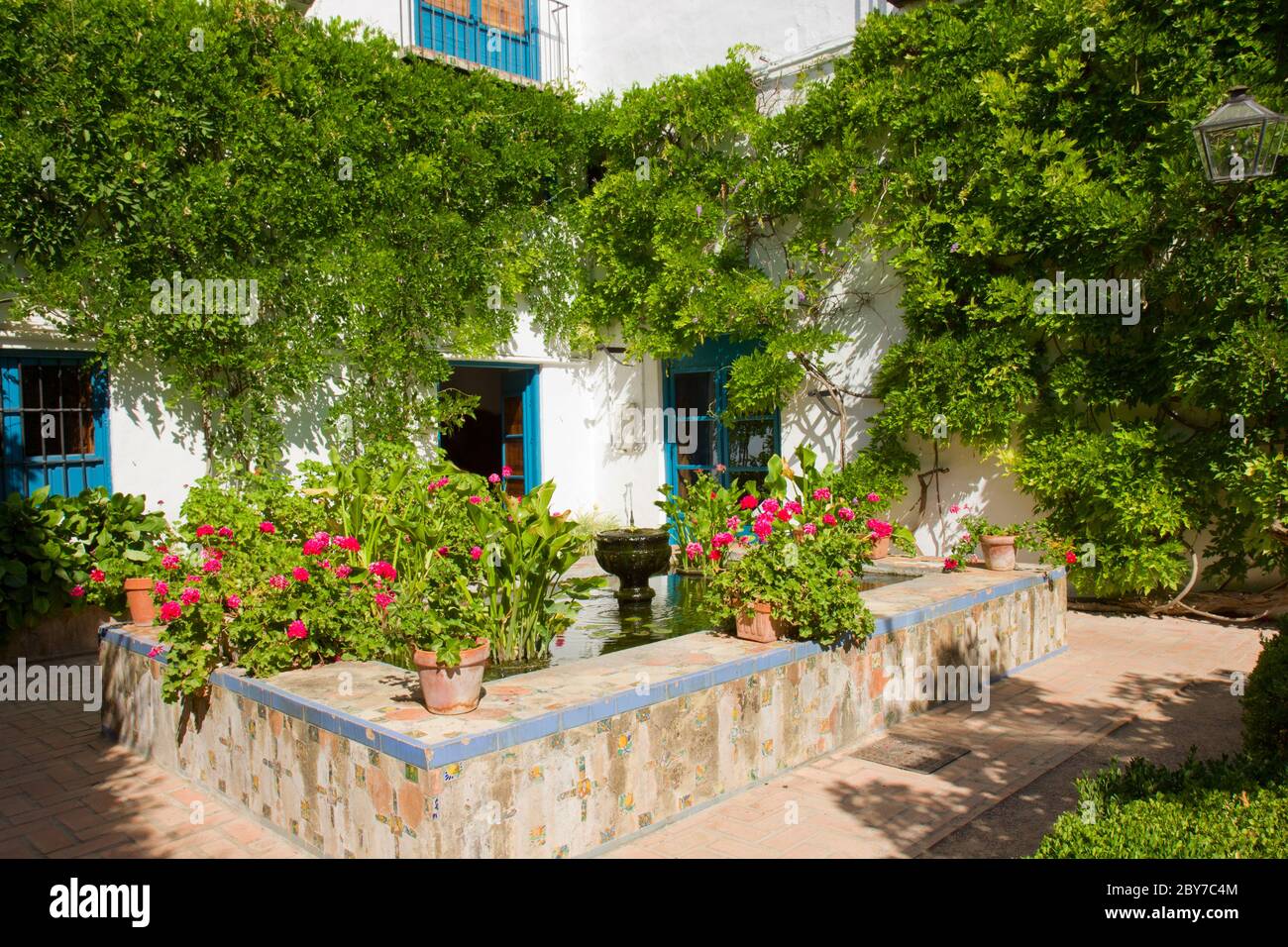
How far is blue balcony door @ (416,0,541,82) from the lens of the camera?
1080cm

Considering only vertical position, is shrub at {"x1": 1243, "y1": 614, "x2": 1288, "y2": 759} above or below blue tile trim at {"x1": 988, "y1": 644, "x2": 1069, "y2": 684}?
above

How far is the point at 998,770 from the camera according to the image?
470 centimetres

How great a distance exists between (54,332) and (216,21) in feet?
9.51

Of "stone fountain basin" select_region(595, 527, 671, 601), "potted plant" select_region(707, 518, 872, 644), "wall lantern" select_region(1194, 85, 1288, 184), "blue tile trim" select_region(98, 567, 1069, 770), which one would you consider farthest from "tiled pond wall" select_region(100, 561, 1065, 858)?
"wall lantern" select_region(1194, 85, 1288, 184)

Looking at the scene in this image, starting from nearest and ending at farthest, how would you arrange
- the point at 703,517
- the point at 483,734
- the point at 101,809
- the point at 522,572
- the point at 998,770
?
the point at 483,734 → the point at 101,809 → the point at 998,770 → the point at 522,572 → the point at 703,517

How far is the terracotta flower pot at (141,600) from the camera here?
5379mm

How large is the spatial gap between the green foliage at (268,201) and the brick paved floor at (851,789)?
3.18 metres

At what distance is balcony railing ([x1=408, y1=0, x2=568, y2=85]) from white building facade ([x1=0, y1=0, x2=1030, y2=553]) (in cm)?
2

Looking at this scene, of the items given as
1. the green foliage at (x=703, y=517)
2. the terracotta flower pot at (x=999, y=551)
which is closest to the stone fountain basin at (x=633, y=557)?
the green foliage at (x=703, y=517)

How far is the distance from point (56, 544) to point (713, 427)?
647 centimetres

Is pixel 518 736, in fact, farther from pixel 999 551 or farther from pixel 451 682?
pixel 999 551

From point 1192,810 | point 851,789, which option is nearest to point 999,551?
point 851,789

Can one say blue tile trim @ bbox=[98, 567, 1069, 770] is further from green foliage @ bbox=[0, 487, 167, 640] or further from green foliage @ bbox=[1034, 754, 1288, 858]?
green foliage @ bbox=[0, 487, 167, 640]
